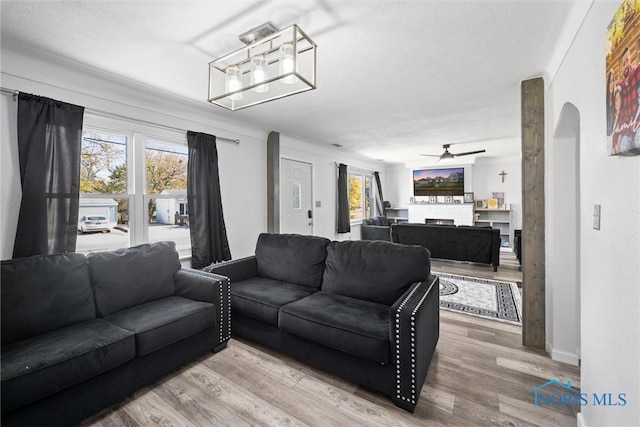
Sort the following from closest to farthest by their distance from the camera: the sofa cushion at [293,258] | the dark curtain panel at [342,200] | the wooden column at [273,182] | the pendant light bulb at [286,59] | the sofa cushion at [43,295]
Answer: the pendant light bulb at [286,59] → the sofa cushion at [43,295] → the sofa cushion at [293,258] → the wooden column at [273,182] → the dark curtain panel at [342,200]

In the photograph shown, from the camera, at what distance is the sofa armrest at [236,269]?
2.78 m

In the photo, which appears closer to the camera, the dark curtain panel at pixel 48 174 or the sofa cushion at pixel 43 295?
the sofa cushion at pixel 43 295

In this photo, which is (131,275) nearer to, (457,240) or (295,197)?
(295,197)

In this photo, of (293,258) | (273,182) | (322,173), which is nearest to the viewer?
(293,258)

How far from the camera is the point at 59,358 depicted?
1.51 meters

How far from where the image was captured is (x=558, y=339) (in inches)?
86.9

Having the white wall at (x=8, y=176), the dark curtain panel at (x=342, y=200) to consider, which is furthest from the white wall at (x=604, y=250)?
the dark curtain panel at (x=342, y=200)

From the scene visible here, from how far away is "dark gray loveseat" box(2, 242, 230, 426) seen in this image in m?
1.47

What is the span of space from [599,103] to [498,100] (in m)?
2.36

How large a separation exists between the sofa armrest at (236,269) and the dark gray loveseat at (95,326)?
10.3 inches

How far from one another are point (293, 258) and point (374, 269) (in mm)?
909

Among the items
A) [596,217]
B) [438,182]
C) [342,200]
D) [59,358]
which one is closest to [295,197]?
[342,200]

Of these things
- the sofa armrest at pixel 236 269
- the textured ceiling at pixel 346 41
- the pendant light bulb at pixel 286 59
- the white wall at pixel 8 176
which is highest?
the textured ceiling at pixel 346 41

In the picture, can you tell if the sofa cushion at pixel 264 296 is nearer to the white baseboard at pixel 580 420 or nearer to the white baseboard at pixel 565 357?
the white baseboard at pixel 580 420
